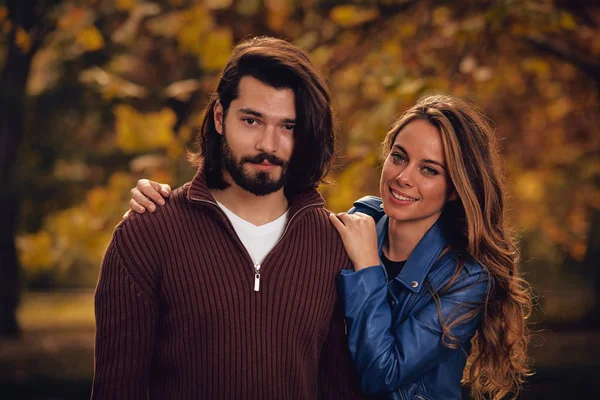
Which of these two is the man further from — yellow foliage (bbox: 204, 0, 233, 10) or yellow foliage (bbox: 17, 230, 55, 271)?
yellow foliage (bbox: 17, 230, 55, 271)

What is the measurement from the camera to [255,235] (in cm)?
270

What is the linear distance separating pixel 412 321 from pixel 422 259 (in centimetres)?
30

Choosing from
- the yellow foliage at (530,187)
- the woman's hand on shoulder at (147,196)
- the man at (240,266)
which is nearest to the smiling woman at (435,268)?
the man at (240,266)

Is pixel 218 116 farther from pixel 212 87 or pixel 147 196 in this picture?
pixel 212 87

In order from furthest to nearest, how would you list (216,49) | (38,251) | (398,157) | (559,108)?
(559,108), (38,251), (216,49), (398,157)

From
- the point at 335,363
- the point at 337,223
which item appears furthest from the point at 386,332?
the point at 337,223

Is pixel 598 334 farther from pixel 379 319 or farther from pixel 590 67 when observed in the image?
pixel 379 319

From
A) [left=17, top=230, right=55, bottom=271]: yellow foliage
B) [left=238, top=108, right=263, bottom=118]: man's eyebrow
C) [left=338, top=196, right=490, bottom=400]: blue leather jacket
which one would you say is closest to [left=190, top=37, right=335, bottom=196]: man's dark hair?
[left=238, top=108, right=263, bottom=118]: man's eyebrow

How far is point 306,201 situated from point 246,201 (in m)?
0.26

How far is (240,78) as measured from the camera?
2.72m

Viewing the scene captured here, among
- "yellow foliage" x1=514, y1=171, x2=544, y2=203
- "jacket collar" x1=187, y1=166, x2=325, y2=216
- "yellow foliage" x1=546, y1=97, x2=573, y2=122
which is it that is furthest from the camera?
"yellow foliage" x1=514, y1=171, x2=544, y2=203

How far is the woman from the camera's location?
2855mm

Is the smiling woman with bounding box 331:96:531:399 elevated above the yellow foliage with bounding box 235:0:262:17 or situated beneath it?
situated beneath

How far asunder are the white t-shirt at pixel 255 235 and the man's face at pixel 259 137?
133 millimetres
